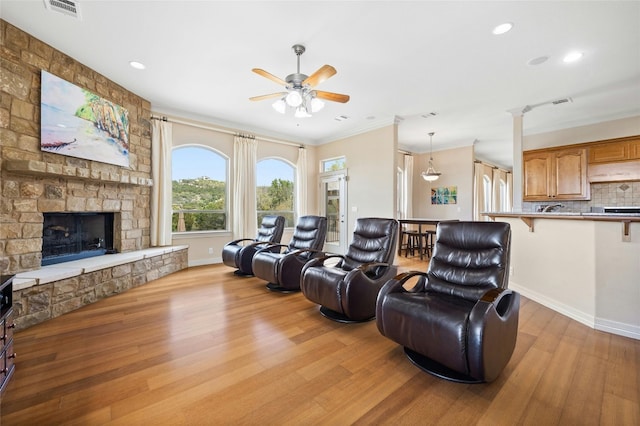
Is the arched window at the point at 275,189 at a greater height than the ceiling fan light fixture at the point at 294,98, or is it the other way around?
the ceiling fan light fixture at the point at 294,98

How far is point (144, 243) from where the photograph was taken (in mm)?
4750

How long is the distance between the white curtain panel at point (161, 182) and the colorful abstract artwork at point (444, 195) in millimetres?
6687

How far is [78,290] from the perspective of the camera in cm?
312

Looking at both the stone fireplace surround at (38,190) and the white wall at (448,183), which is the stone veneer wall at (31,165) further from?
the white wall at (448,183)

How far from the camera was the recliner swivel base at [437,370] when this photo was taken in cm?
182

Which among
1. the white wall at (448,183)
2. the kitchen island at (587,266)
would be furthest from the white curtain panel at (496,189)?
the kitchen island at (587,266)

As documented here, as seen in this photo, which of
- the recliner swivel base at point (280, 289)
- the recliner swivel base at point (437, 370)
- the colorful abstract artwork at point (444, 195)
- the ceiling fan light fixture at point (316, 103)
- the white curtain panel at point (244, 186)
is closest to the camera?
the recliner swivel base at point (437, 370)

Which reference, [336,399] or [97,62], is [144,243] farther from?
[336,399]

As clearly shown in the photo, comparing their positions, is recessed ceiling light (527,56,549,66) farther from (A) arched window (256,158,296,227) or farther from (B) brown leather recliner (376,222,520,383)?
(A) arched window (256,158,296,227)

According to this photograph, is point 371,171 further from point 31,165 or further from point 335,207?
point 31,165

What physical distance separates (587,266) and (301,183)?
5.37 meters

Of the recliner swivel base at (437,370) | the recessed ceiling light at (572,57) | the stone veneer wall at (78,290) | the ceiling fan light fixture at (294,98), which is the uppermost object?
the recessed ceiling light at (572,57)

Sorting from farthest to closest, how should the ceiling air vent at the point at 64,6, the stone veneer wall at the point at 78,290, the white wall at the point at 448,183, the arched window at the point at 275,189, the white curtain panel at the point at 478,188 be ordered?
the white curtain panel at the point at 478,188 < the white wall at the point at 448,183 < the arched window at the point at 275,189 < the stone veneer wall at the point at 78,290 < the ceiling air vent at the point at 64,6

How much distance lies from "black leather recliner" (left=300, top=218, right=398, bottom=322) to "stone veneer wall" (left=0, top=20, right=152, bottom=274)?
303 centimetres
